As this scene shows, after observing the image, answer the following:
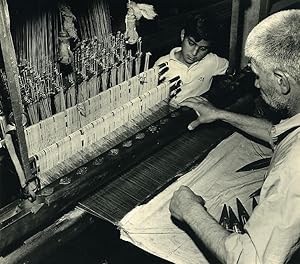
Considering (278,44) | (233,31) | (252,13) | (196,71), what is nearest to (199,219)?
(278,44)

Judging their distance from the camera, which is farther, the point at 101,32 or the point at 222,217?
the point at 101,32

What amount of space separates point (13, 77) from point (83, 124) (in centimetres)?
60

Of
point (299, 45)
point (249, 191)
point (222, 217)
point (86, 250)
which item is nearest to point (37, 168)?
point (86, 250)

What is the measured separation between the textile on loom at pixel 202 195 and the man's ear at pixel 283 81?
A: 0.70 m

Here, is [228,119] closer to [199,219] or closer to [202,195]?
[202,195]

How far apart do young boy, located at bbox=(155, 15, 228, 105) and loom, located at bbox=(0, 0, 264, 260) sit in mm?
1073

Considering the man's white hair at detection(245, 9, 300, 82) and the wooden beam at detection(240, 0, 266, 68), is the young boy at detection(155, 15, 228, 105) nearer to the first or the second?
the wooden beam at detection(240, 0, 266, 68)

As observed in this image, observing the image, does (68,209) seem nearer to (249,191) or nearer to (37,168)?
(37,168)

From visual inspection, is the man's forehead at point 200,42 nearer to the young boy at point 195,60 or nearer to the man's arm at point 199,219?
the young boy at point 195,60

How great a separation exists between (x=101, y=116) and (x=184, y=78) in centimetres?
166

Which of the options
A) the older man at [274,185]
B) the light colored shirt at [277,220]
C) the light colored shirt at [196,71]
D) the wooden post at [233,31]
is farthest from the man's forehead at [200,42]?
the light colored shirt at [277,220]

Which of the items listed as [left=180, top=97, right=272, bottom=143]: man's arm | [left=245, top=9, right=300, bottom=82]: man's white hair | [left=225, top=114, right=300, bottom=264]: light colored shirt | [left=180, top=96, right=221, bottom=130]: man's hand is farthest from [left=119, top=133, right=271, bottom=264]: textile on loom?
[left=245, top=9, right=300, bottom=82]: man's white hair

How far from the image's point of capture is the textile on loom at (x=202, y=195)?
77.7 inches

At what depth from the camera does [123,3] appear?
3.40 metres
